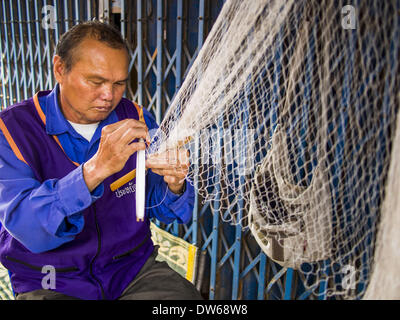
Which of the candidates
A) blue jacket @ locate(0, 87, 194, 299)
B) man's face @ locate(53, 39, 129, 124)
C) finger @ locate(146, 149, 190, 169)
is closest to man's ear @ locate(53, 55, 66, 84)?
man's face @ locate(53, 39, 129, 124)

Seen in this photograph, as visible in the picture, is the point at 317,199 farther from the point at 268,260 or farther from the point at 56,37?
the point at 56,37

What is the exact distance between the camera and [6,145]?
4.29 feet

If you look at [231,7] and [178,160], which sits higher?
[231,7]

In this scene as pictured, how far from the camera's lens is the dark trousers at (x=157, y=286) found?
149 centimetres

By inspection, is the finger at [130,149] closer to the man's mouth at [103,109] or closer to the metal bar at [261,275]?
the man's mouth at [103,109]

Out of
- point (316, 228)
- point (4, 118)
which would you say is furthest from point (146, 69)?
point (316, 228)

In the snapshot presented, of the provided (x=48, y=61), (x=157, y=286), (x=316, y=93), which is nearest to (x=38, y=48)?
(x=48, y=61)

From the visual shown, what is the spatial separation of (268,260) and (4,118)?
203 centimetres

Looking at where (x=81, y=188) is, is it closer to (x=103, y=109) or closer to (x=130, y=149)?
(x=130, y=149)

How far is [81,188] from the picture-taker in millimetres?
1138

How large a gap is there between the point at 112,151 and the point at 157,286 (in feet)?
2.66

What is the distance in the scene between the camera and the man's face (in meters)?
1.33

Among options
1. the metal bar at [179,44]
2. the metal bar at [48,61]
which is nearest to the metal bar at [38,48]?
the metal bar at [48,61]
